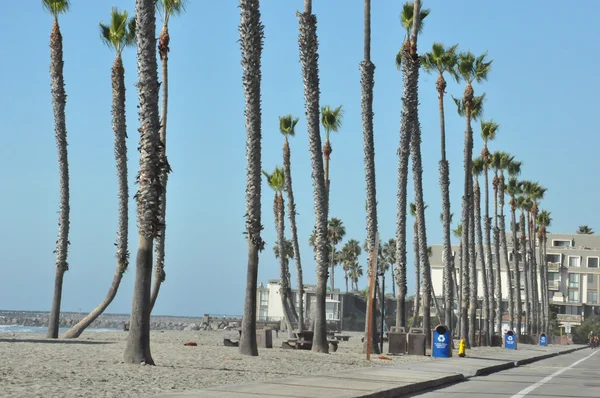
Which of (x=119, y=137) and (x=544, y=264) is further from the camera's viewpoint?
(x=544, y=264)

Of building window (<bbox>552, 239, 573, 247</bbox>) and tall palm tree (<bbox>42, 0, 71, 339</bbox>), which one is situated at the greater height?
building window (<bbox>552, 239, 573, 247</bbox>)

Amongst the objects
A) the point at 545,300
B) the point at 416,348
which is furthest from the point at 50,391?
the point at 545,300

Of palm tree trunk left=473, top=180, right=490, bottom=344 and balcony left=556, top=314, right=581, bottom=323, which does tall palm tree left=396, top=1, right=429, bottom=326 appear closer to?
palm tree trunk left=473, top=180, right=490, bottom=344

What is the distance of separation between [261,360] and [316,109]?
33.5 ft

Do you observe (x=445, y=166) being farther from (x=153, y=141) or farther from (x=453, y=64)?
(x=153, y=141)

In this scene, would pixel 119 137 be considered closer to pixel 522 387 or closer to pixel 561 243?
pixel 522 387

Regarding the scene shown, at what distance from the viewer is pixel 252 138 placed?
2794cm

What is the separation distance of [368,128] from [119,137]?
Result: 9868 mm

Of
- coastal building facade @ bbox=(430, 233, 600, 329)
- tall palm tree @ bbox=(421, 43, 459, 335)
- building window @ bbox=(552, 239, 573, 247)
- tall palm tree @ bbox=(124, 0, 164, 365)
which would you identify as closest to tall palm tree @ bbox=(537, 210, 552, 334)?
coastal building facade @ bbox=(430, 233, 600, 329)

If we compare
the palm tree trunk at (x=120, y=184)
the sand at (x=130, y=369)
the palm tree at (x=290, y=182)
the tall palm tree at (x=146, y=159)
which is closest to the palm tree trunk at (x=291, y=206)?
the palm tree at (x=290, y=182)

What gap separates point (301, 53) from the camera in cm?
3366

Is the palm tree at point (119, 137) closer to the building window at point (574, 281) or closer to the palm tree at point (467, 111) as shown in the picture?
the palm tree at point (467, 111)

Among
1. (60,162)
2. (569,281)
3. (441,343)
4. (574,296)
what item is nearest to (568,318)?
(574,296)

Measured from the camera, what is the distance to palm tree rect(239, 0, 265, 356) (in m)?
27.8
